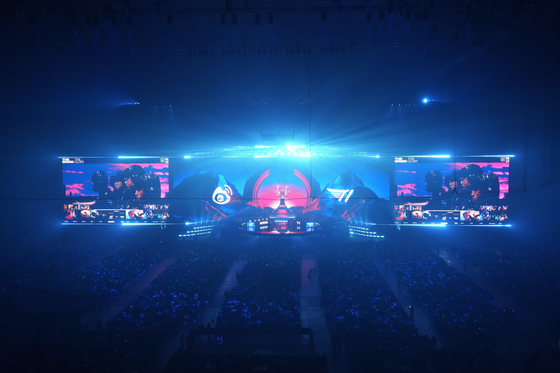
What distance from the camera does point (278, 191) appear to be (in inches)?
641

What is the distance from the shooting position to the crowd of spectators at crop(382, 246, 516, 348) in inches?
293

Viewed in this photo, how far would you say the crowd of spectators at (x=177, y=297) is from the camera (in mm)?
8102

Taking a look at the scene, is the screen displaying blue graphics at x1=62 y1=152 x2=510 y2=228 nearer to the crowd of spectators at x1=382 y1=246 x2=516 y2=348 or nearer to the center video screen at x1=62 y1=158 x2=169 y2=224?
the center video screen at x1=62 y1=158 x2=169 y2=224

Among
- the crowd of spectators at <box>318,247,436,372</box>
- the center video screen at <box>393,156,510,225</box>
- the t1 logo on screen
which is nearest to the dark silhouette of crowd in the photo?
the crowd of spectators at <box>318,247,436,372</box>

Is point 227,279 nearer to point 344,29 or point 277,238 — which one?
point 277,238

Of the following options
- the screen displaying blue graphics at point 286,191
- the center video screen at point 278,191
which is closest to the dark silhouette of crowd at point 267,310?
the screen displaying blue graphics at point 286,191

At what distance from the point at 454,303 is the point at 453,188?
7.85 metres

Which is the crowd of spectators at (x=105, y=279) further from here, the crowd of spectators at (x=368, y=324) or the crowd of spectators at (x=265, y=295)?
the crowd of spectators at (x=368, y=324)

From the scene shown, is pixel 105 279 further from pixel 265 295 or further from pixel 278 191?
pixel 278 191

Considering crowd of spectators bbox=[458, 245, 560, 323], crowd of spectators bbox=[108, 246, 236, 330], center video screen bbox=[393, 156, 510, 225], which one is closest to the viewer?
crowd of spectators bbox=[108, 246, 236, 330]

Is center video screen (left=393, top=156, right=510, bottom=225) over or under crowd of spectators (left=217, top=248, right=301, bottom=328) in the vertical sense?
over

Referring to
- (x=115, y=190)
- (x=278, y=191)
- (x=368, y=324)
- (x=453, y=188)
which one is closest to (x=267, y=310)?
(x=368, y=324)

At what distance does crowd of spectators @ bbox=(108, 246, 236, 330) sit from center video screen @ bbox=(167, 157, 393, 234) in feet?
13.1

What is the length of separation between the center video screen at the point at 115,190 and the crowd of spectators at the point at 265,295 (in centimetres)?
622
